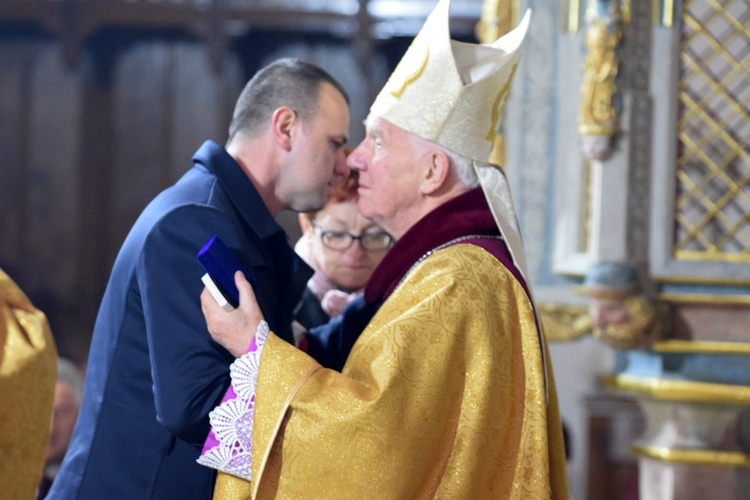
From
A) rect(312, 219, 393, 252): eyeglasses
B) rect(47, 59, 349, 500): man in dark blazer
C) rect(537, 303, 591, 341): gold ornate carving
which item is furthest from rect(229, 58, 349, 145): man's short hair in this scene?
rect(537, 303, 591, 341): gold ornate carving

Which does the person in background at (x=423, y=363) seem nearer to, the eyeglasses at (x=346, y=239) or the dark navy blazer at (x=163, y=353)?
the dark navy blazer at (x=163, y=353)

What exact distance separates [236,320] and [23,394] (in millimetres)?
972

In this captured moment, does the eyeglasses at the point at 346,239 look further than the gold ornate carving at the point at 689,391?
No

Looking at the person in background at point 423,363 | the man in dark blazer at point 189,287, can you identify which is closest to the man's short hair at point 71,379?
the man in dark blazer at point 189,287

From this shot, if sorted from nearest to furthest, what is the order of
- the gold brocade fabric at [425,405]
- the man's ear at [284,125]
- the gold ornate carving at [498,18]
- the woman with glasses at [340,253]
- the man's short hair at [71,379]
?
the gold brocade fabric at [425,405], the man's ear at [284,125], the woman with glasses at [340,253], the man's short hair at [71,379], the gold ornate carving at [498,18]

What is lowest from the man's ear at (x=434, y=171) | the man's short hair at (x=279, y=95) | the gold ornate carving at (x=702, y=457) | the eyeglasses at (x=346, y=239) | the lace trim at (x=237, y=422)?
the gold ornate carving at (x=702, y=457)

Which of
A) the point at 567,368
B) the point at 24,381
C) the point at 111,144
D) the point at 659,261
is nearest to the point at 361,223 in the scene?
the point at 24,381

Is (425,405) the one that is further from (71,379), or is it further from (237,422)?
(71,379)

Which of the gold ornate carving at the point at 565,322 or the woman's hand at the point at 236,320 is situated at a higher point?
the woman's hand at the point at 236,320

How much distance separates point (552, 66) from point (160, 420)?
3036 millimetres

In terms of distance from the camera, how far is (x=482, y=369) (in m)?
2.34

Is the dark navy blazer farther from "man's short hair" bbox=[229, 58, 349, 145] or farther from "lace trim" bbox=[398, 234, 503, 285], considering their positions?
"lace trim" bbox=[398, 234, 503, 285]

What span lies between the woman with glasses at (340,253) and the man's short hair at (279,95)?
53cm

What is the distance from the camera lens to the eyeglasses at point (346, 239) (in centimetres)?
338
